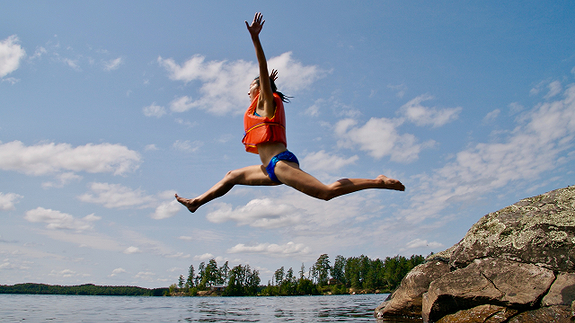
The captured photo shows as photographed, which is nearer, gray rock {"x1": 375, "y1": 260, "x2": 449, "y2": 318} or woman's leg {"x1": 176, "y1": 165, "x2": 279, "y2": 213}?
woman's leg {"x1": 176, "y1": 165, "x2": 279, "y2": 213}

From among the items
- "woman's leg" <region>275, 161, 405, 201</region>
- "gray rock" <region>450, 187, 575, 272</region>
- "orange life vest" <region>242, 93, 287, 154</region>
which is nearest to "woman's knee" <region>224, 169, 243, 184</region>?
"orange life vest" <region>242, 93, 287, 154</region>

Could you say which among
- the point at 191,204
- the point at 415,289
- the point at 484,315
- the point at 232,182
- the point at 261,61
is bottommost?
the point at 484,315

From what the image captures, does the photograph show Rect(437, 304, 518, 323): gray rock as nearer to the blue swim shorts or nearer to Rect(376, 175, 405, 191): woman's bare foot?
Rect(376, 175, 405, 191): woman's bare foot

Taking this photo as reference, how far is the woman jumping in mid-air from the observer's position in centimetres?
388

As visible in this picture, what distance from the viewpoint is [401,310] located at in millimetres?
10789

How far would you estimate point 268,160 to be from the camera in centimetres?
417

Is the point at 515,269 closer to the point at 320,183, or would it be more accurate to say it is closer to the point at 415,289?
the point at 415,289

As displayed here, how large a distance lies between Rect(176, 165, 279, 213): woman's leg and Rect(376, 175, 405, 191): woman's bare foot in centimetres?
133

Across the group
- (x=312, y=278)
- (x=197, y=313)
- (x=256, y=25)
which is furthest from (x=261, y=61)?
(x=312, y=278)

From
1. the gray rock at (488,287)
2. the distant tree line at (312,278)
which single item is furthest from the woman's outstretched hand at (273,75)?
the distant tree line at (312,278)

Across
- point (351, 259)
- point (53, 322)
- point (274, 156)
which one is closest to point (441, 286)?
point (274, 156)

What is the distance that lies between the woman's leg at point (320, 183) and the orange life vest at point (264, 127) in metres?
0.36

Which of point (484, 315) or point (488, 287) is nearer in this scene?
point (484, 315)

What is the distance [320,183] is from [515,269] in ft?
20.9
